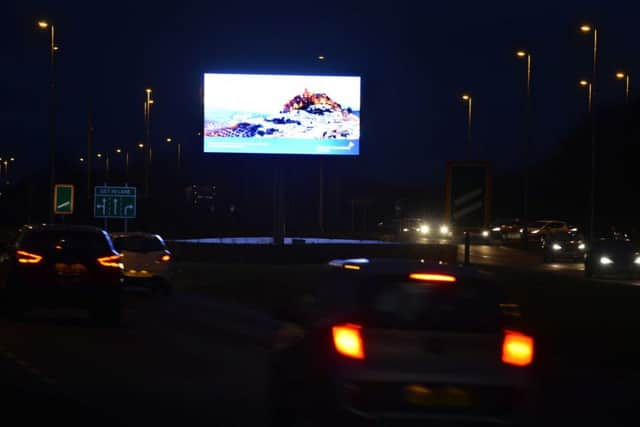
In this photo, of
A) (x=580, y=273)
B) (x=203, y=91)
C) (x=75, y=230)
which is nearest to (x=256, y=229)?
(x=203, y=91)

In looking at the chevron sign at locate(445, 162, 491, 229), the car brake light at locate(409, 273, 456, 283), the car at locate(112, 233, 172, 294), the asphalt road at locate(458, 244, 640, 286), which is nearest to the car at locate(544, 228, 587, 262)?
the asphalt road at locate(458, 244, 640, 286)

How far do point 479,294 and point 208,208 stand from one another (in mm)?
93269

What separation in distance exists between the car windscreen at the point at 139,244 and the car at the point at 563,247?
107ft

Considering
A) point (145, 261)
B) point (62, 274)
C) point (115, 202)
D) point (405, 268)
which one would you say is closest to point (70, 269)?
point (62, 274)

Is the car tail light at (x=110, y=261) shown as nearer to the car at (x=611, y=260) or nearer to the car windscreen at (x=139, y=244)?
the car windscreen at (x=139, y=244)

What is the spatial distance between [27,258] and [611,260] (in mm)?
28999

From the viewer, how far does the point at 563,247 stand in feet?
199

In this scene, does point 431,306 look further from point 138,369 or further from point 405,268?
point 138,369

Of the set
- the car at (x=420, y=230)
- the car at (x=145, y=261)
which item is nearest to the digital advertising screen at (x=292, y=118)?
the car at (x=145, y=261)

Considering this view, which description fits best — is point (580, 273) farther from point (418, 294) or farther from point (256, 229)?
point (256, 229)

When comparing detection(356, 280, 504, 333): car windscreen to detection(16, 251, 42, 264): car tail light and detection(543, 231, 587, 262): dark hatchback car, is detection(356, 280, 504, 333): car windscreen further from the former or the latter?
detection(543, 231, 587, 262): dark hatchback car

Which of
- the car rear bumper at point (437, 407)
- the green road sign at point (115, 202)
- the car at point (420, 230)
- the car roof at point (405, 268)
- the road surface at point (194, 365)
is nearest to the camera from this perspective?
the car rear bumper at point (437, 407)

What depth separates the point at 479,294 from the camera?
959cm

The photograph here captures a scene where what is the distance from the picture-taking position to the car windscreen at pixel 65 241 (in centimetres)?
2217
